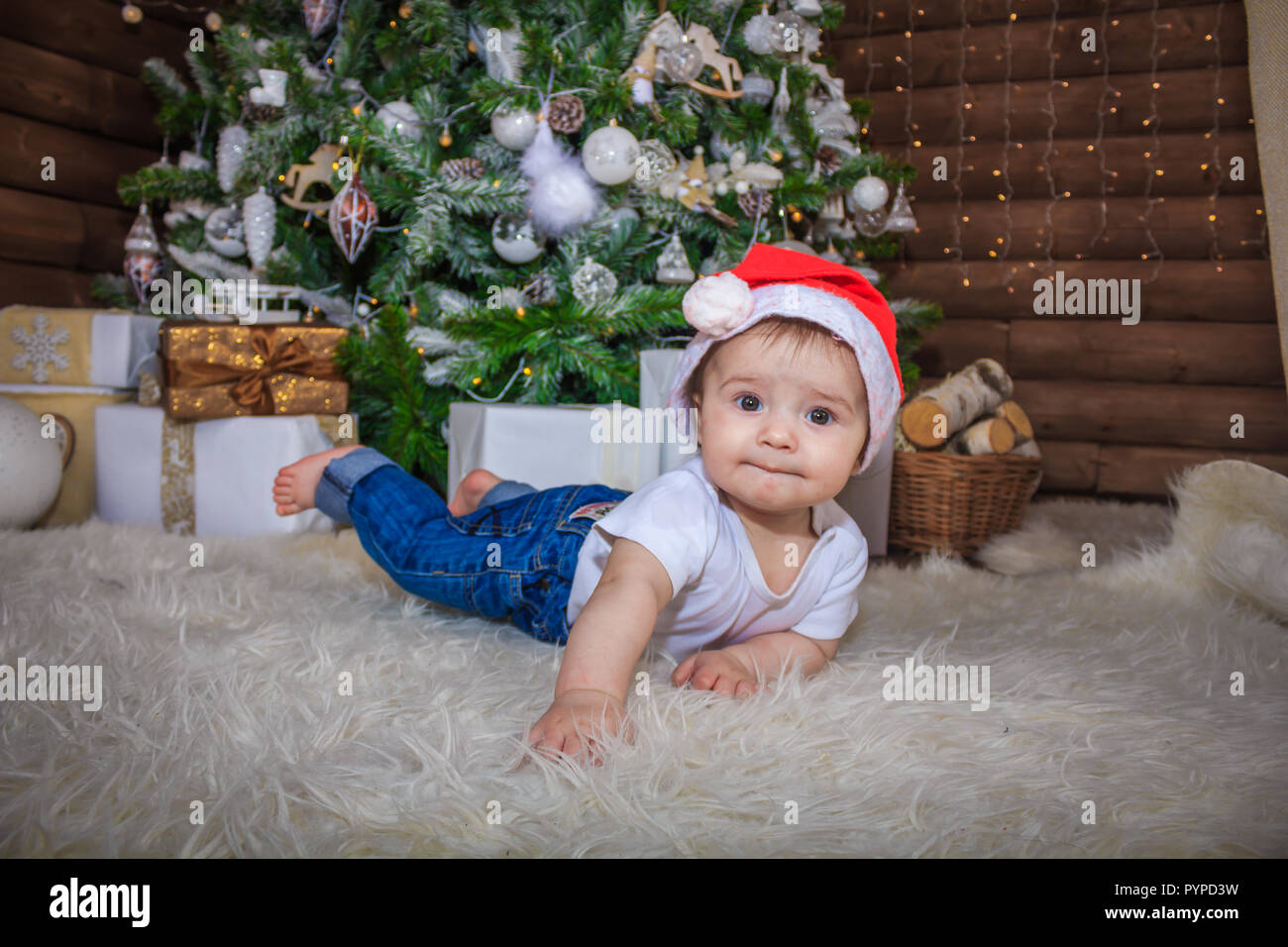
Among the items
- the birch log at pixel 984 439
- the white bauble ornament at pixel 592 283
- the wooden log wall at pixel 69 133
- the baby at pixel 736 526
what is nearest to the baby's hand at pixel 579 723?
the baby at pixel 736 526

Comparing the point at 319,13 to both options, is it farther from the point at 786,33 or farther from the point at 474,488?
the point at 474,488

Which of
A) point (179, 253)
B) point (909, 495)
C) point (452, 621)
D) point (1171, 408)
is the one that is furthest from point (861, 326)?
point (1171, 408)

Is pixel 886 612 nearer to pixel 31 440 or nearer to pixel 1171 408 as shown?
pixel 31 440

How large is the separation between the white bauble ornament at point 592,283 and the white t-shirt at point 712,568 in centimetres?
89

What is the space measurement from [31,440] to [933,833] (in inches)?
78.4

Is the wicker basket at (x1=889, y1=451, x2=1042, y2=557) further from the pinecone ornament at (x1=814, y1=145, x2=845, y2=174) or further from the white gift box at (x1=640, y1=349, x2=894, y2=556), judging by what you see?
the pinecone ornament at (x1=814, y1=145, x2=845, y2=174)

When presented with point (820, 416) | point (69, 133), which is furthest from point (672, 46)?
point (69, 133)

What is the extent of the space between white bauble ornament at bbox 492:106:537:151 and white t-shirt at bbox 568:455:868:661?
1171 millimetres

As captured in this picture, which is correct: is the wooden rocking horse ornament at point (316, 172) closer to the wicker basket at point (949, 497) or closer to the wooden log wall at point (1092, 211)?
the wicker basket at point (949, 497)

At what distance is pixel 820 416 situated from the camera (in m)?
1.05

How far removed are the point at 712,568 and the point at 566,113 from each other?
1305mm

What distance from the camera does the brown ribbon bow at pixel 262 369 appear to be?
6.63 feet

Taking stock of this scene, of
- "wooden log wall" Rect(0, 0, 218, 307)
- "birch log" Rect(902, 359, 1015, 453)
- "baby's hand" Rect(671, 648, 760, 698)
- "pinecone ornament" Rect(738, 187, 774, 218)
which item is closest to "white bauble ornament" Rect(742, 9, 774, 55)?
"pinecone ornament" Rect(738, 187, 774, 218)
